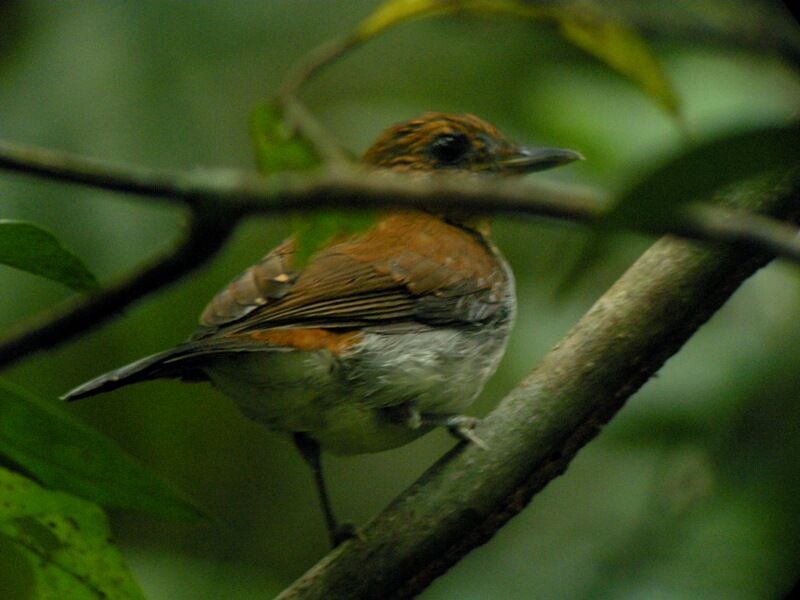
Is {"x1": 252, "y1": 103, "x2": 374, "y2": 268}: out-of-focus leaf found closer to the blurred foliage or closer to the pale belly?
the blurred foliage

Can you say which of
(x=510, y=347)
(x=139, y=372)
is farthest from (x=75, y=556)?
(x=510, y=347)

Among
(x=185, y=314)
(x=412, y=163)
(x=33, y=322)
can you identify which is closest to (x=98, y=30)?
(x=185, y=314)

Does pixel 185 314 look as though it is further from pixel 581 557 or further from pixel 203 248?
pixel 203 248

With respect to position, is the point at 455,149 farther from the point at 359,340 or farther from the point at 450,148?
the point at 359,340

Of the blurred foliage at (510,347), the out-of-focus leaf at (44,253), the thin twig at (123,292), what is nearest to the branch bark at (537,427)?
the blurred foliage at (510,347)

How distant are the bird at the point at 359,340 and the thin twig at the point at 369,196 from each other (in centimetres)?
183

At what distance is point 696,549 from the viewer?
116 inches

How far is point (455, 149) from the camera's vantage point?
431 centimetres

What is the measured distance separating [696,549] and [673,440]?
505 mm

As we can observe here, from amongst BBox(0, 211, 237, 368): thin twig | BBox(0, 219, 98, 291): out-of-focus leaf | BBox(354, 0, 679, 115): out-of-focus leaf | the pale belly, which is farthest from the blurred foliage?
BBox(0, 219, 98, 291): out-of-focus leaf

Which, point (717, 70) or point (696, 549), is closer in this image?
point (696, 549)

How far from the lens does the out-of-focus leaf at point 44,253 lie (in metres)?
1.51

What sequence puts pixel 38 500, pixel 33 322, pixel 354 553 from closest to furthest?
pixel 33 322
pixel 38 500
pixel 354 553

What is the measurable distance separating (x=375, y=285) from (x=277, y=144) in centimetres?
189
